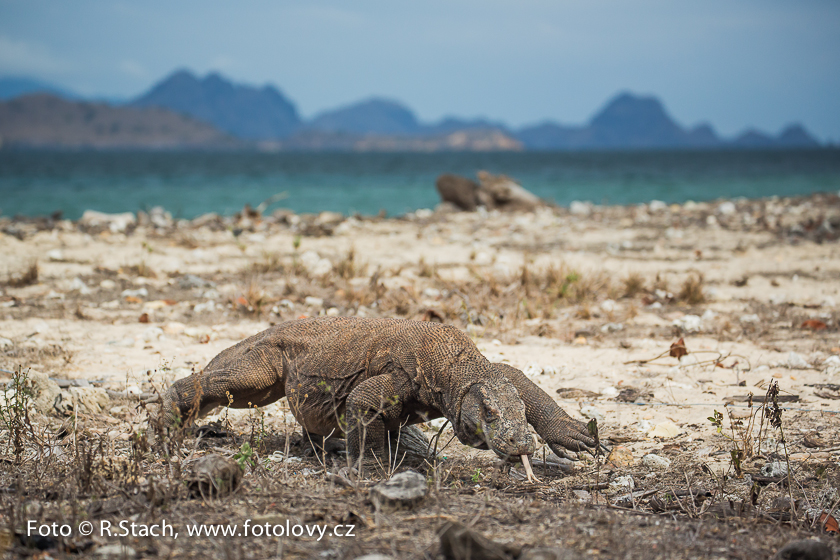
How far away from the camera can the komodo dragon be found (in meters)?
3.41

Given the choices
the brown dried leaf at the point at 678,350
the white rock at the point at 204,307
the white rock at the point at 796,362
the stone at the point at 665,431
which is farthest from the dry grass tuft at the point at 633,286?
the white rock at the point at 204,307

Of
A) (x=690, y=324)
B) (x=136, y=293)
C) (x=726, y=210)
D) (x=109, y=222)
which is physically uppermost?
(x=726, y=210)

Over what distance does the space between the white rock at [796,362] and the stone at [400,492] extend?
3.77 metres

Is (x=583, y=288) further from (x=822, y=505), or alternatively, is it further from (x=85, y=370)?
(x=85, y=370)

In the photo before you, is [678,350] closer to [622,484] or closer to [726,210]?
[622,484]

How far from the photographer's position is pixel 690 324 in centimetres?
662

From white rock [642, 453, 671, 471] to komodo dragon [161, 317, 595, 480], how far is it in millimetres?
459

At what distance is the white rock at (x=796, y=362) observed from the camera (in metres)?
5.41

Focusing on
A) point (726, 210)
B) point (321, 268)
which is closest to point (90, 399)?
point (321, 268)

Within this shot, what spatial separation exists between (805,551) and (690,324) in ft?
14.0

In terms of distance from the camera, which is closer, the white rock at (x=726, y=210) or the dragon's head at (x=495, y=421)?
the dragon's head at (x=495, y=421)

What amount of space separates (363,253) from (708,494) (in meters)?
8.16

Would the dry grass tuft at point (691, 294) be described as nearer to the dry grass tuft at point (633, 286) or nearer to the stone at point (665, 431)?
the dry grass tuft at point (633, 286)

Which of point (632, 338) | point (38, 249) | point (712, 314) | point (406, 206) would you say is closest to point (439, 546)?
point (632, 338)
